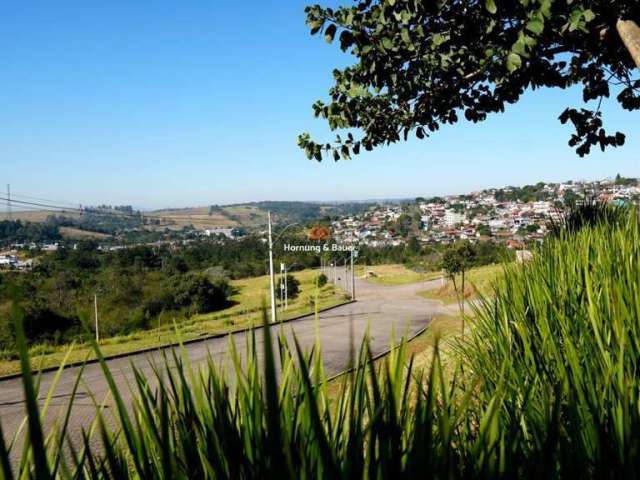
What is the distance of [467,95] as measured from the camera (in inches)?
269

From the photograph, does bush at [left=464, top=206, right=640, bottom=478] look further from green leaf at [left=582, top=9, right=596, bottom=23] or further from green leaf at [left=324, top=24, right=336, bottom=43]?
green leaf at [left=324, top=24, right=336, bottom=43]

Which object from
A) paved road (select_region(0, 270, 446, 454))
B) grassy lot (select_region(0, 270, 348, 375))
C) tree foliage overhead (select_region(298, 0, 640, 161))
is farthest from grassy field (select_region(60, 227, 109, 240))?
tree foliage overhead (select_region(298, 0, 640, 161))

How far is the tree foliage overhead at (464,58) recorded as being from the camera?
14.9 ft

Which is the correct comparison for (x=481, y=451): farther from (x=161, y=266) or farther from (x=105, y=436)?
(x=161, y=266)

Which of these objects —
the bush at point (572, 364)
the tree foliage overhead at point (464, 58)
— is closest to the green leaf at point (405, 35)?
the tree foliage overhead at point (464, 58)

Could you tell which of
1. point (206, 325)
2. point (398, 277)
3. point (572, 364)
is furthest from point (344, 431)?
point (398, 277)

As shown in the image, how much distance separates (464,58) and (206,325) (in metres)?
25.2

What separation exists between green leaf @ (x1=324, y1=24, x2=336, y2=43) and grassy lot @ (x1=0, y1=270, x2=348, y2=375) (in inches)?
104

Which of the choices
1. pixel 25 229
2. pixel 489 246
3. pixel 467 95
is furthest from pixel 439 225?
pixel 467 95

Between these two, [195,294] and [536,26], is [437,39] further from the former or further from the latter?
[195,294]

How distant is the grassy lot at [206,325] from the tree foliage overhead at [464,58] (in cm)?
265

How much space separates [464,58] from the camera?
569 centimetres

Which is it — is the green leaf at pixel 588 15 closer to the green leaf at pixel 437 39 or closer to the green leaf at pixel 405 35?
the green leaf at pixel 437 39

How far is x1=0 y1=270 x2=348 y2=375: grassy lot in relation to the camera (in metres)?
2.48
